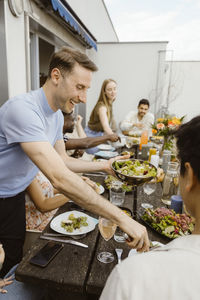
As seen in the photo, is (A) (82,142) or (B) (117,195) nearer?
(B) (117,195)

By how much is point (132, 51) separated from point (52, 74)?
20.2ft

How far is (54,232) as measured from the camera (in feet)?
3.99

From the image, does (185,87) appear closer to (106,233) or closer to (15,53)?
(15,53)

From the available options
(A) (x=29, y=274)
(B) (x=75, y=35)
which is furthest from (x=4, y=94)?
(B) (x=75, y=35)

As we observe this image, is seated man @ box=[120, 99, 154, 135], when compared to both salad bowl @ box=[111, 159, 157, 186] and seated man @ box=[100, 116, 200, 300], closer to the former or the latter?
salad bowl @ box=[111, 159, 157, 186]

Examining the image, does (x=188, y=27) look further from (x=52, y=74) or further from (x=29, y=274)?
(x=29, y=274)

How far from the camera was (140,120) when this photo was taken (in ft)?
16.4

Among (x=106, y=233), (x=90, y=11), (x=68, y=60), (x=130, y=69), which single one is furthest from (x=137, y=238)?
(x=90, y=11)

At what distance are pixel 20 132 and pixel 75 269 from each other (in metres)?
0.73

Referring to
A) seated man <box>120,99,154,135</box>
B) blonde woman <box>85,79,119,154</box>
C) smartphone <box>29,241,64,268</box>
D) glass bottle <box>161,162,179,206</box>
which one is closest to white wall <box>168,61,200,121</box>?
seated man <box>120,99,154,135</box>

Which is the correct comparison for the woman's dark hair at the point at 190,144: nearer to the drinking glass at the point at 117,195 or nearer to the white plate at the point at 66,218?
the white plate at the point at 66,218

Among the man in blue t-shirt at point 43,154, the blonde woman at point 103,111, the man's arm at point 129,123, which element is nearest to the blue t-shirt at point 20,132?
the man in blue t-shirt at point 43,154

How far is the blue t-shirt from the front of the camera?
1151 millimetres

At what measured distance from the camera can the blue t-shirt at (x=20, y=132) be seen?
1151mm
